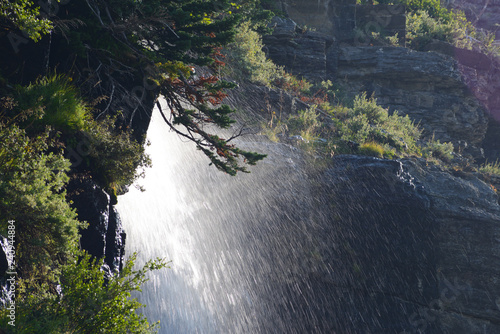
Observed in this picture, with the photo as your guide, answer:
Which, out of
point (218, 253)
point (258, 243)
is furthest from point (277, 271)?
point (218, 253)

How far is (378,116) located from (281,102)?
3700 millimetres

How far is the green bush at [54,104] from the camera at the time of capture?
5500mm

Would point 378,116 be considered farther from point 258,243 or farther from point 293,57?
point 258,243

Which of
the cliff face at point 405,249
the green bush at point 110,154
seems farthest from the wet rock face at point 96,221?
the cliff face at point 405,249

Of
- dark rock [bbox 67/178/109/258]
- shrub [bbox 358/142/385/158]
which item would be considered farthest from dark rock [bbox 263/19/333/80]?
dark rock [bbox 67/178/109/258]

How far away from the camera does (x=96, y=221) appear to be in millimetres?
6016

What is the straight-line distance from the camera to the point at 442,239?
12.2m

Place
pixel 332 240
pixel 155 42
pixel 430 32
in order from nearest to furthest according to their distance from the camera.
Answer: pixel 155 42 → pixel 332 240 → pixel 430 32

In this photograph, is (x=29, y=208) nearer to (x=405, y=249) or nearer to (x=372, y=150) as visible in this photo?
(x=405, y=249)

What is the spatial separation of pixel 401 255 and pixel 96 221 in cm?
863

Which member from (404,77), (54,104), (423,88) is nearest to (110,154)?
(54,104)

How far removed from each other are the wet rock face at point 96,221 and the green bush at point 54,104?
0.81 metres

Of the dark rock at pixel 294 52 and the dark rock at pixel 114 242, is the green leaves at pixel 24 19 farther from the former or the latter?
the dark rock at pixel 294 52

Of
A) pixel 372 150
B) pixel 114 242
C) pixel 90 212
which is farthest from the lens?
pixel 372 150
